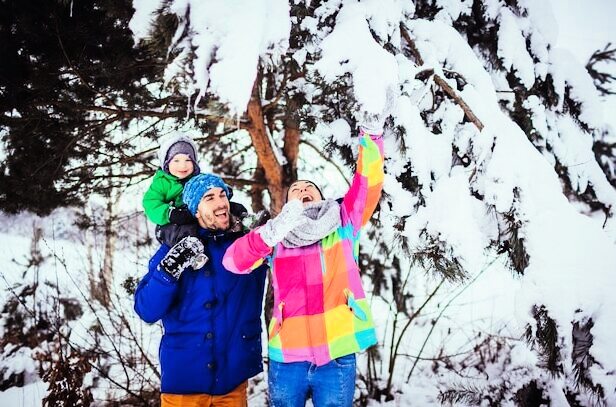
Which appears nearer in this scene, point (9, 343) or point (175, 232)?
point (175, 232)

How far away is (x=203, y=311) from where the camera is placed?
1867 mm

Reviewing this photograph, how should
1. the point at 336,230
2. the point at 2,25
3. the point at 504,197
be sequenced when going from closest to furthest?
the point at 504,197, the point at 336,230, the point at 2,25

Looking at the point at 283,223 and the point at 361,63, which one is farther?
the point at 283,223

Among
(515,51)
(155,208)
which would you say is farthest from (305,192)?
(515,51)

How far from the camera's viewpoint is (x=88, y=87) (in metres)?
2.67

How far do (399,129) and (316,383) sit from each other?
1319 millimetres

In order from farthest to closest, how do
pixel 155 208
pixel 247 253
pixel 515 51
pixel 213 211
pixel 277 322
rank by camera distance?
pixel 515 51
pixel 155 208
pixel 213 211
pixel 277 322
pixel 247 253

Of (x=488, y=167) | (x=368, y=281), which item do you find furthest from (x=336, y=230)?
(x=368, y=281)

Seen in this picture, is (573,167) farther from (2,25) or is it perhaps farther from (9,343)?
(9,343)

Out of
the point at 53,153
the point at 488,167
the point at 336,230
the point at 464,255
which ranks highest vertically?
the point at 53,153

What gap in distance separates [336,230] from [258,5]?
3.49 feet

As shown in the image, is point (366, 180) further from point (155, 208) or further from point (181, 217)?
point (155, 208)

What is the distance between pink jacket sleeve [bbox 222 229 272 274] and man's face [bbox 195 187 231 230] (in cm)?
25

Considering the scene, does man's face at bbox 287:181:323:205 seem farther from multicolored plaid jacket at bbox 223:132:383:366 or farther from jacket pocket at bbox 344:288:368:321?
jacket pocket at bbox 344:288:368:321
